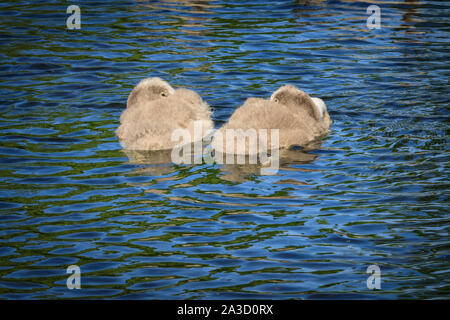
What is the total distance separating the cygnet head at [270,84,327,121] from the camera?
38.2 feet

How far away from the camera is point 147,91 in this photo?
1192 centimetres

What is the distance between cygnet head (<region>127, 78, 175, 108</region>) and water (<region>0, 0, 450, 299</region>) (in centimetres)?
57

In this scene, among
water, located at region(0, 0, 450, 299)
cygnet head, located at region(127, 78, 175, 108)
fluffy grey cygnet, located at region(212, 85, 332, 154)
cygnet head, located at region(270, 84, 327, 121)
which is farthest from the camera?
cygnet head, located at region(127, 78, 175, 108)

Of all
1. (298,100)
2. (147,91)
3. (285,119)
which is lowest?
(285,119)

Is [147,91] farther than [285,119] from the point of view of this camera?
Yes

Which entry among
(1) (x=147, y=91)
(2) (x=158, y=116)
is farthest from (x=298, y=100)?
(1) (x=147, y=91)

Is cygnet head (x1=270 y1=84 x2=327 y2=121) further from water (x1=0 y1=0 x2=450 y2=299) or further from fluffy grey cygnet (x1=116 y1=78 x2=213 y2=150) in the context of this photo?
fluffy grey cygnet (x1=116 y1=78 x2=213 y2=150)

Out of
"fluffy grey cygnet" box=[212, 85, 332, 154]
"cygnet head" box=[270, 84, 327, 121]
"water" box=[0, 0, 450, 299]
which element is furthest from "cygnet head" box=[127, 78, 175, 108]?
"cygnet head" box=[270, 84, 327, 121]

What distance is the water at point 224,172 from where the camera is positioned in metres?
7.36

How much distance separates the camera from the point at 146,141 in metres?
10.9

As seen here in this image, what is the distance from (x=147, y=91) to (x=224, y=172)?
241 centimetres

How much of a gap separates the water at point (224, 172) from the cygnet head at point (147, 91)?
1.87ft

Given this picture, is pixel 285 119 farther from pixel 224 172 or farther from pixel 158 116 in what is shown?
pixel 158 116

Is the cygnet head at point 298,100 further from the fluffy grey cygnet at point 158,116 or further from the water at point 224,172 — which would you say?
the fluffy grey cygnet at point 158,116
